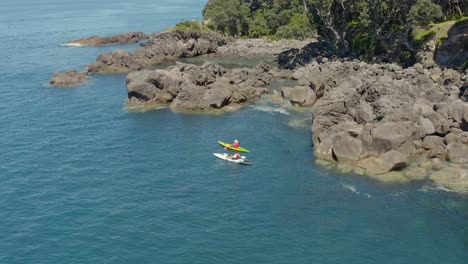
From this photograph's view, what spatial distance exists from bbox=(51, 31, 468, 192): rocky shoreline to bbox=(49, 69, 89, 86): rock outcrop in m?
1.16

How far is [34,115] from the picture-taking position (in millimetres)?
102250

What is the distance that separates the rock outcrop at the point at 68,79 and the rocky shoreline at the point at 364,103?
3.79 feet

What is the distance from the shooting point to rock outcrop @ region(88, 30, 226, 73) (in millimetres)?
143750

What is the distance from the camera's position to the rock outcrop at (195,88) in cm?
10025

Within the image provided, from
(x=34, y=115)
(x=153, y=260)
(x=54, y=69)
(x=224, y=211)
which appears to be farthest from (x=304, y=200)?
(x=54, y=69)

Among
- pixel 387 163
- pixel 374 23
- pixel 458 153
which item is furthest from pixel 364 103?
pixel 374 23

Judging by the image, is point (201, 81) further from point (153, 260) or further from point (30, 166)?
point (153, 260)

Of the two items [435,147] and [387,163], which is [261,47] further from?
[387,163]

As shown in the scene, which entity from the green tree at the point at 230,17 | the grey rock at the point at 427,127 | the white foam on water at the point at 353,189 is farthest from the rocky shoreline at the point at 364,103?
the green tree at the point at 230,17

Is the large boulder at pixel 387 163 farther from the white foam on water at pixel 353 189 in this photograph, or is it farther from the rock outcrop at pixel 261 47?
the rock outcrop at pixel 261 47

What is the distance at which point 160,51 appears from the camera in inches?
6107

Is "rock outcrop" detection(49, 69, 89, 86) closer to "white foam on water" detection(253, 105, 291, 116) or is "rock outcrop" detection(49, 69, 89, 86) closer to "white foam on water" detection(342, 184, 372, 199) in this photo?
"white foam on water" detection(253, 105, 291, 116)

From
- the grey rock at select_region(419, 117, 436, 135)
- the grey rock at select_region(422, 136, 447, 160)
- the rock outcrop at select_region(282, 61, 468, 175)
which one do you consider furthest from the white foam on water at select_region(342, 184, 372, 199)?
the grey rock at select_region(419, 117, 436, 135)

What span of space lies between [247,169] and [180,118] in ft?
91.2
